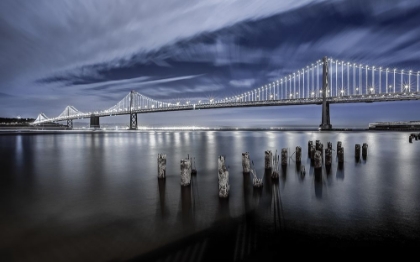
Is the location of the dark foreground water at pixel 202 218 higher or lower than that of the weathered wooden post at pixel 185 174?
lower

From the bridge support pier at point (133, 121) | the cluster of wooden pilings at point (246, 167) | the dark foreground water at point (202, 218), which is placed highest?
the bridge support pier at point (133, 121)

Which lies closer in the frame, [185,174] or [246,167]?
[185,174]

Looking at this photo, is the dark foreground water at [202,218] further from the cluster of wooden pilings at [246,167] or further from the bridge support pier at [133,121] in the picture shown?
the bridge support pier at [133,121]

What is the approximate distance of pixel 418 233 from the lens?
4.09 meters

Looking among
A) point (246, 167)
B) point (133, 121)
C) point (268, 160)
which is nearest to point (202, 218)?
point (246, 167)

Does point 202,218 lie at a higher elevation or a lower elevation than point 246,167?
lower

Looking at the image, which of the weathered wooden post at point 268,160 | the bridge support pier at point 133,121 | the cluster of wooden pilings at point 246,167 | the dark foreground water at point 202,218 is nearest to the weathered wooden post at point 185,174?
the cluster of wooden pilings at point 246,167

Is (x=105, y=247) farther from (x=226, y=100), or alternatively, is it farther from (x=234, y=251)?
(x=226, y=100)

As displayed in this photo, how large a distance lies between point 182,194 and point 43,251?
129 inches

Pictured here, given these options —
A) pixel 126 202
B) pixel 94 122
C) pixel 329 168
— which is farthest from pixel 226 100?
pixel 126 202

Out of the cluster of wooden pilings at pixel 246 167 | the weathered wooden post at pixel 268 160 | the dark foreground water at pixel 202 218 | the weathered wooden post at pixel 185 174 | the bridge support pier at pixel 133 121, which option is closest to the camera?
the dark foreground water at pixel 202 218

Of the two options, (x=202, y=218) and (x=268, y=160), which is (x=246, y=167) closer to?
(x=268, y=160)

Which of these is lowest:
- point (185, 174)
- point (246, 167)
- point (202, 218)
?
point (202, 218)

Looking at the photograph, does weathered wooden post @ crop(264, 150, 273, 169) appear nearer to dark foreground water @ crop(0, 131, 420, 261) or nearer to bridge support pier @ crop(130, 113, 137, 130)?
dark foreground water @ crop(0, 131, 420, 261)
